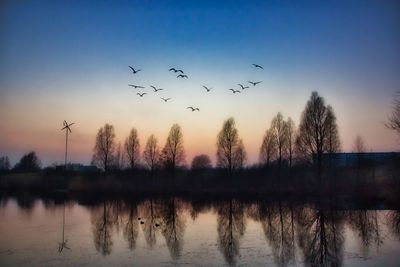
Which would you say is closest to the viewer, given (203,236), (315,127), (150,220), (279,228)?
(203,236)

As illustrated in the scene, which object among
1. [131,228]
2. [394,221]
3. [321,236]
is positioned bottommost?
[321,236]

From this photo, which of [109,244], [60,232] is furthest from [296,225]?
[60,232]

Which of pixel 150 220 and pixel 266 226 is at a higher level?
pixel 150 220

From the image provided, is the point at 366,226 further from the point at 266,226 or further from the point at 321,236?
the point at 266,226

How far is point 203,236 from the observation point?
20344 mm

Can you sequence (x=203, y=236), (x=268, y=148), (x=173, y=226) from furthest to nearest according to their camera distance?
(x=268, y=148), (x=173, y=226), (x=203, y=236)

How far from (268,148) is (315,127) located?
1294 centimetres

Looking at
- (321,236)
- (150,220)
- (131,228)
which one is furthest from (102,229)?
(321,236)

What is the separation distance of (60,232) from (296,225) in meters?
12.7

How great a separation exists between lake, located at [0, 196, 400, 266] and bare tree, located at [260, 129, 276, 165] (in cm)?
2359

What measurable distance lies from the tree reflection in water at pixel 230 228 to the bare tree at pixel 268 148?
20.9 metres

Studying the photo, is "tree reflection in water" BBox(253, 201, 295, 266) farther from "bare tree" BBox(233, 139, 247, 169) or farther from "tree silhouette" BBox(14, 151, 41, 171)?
"tree silhouette" BBox(14, 151, 41, 171)

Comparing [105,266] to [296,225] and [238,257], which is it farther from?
[296,225]

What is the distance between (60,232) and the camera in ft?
70.7
